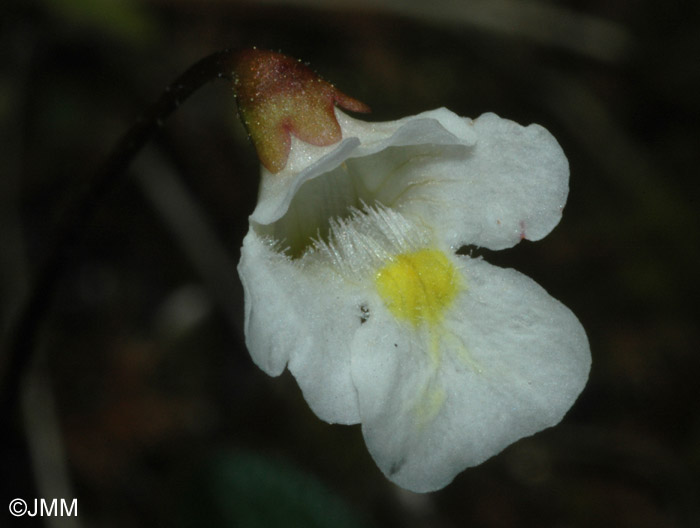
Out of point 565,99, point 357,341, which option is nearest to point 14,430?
point 357,341

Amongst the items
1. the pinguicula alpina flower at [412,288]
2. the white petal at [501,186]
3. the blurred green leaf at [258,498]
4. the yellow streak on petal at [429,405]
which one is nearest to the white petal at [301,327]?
the pinguicula alpina flower at [412,288]

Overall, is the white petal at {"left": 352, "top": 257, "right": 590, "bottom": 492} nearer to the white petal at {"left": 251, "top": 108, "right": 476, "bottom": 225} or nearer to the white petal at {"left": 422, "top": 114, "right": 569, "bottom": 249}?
the white petal at {"left": 422, "top": 114, "right": 569, "bottom": 249}

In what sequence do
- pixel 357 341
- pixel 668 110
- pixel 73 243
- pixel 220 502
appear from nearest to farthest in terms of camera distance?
pixel 357 341
pixel 73 243
pixel 220 502
pixel 668 110

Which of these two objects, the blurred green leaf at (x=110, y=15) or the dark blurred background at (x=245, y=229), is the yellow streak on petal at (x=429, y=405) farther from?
the blurred green leaf at (x=110, y=15)

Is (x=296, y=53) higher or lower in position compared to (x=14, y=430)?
higher

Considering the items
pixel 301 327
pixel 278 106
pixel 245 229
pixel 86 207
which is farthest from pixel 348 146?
pixel 245 229

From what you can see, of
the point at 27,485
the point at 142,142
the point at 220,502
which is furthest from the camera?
the point at 27,485

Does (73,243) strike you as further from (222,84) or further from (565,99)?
(565,99)
